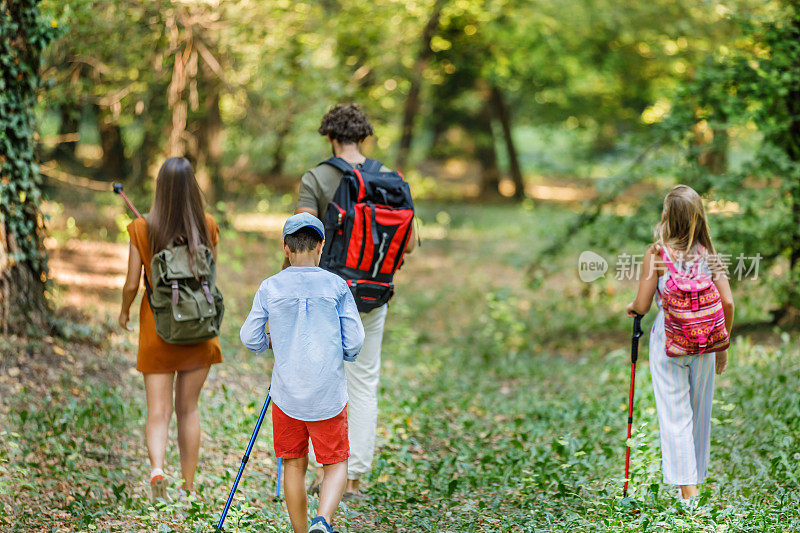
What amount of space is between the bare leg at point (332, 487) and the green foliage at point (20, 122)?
11.8 ft

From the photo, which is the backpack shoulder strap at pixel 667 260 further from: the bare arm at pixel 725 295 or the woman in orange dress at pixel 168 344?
the woman in orange dress at pixel 168 344

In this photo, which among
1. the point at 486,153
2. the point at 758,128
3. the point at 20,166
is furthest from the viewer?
the point at 486,153

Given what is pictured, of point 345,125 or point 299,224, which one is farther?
point 345,125

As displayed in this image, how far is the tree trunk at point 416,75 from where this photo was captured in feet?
48.8

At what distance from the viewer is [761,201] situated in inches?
301

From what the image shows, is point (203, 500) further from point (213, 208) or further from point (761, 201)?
A: point (213, 208)

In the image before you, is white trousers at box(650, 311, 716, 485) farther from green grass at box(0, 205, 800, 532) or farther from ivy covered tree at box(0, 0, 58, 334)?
ivy covered tree at box(0, 0, 58, 334)

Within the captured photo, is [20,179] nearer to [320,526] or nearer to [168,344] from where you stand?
[168,344]

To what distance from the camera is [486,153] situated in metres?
27.5

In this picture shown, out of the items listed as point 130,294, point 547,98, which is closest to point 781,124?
point 130,294

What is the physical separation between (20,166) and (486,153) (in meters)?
22.7

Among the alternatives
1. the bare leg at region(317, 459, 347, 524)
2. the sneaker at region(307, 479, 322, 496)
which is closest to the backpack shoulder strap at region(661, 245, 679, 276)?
the bare leg at region(317, 459, 347, 524)

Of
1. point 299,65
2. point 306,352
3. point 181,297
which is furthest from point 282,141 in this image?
point 306,352

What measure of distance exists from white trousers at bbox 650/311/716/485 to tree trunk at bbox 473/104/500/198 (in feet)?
73.2
